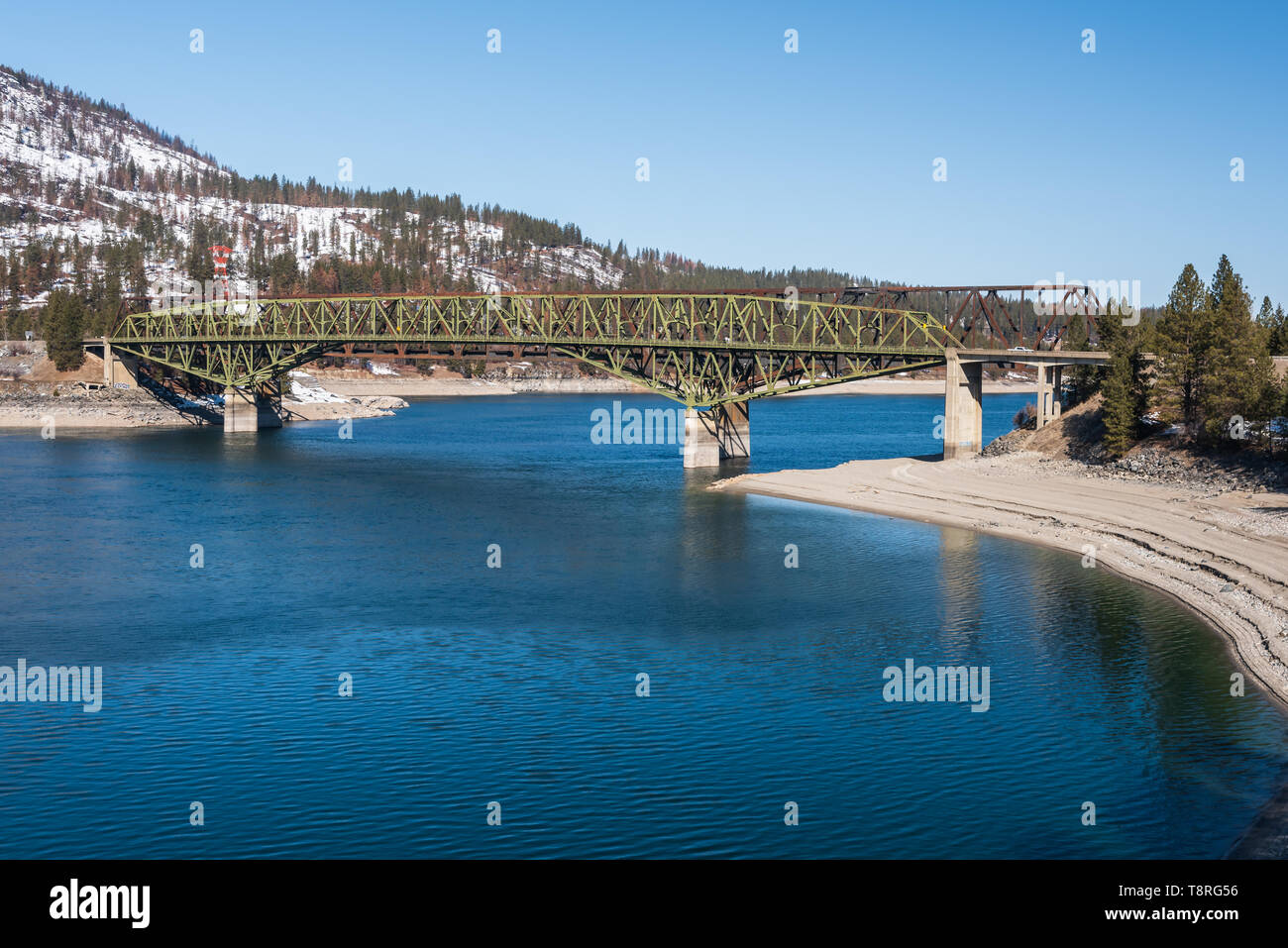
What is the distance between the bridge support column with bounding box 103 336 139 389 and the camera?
17762 cm

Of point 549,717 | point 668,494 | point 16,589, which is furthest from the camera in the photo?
point 668,494

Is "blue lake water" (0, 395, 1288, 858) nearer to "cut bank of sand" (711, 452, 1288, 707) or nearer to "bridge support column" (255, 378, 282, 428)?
"cut bank of sand" (711, 452, 1288, 707)

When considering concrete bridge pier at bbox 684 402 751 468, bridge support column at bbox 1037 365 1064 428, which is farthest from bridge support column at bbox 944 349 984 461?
concrete bridge pier at bbox 684 402 751 468

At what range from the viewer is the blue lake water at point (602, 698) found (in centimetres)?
3048

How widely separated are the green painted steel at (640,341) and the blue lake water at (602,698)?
34306 millimetres

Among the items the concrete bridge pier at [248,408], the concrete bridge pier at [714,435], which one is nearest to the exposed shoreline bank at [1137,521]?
the concrete bridge pier at [714,435]

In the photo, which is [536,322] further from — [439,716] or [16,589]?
[439,716]

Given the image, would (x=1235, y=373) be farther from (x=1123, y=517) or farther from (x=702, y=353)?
(x=702, y=353)

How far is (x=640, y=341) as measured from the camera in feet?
392

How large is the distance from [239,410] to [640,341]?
237 feet

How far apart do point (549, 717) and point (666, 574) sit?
80.3 feet
